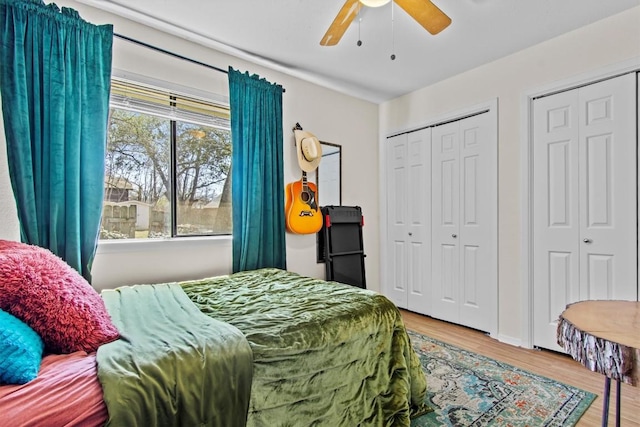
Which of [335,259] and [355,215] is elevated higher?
[355,215]

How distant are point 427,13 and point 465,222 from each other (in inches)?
81.5

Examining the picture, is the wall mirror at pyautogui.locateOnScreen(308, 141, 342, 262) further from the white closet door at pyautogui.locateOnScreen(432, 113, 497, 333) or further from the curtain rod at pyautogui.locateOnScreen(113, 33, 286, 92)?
the curtain rod at pyautogui.locateOnScreen(113, 33, 286, 92)

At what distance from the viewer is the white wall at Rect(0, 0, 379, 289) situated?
219cm

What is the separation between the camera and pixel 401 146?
12.4 feet

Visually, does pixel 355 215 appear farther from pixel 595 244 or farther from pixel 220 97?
pixel 595 244

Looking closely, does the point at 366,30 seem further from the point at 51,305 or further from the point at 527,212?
the point at 51,305

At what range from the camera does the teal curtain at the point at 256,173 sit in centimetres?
267

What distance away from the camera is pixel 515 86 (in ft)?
9.14

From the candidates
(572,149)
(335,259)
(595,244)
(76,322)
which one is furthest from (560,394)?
(76,322)

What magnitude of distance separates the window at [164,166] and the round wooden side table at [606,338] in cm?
243

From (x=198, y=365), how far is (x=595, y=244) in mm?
2787

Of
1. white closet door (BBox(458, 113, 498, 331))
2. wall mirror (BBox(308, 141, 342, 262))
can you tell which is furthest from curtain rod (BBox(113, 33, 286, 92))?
white closet door (BBox(458, 113, 498, 331))

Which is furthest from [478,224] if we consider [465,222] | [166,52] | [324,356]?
[166,52]

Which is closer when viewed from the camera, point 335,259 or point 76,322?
point 76,322
